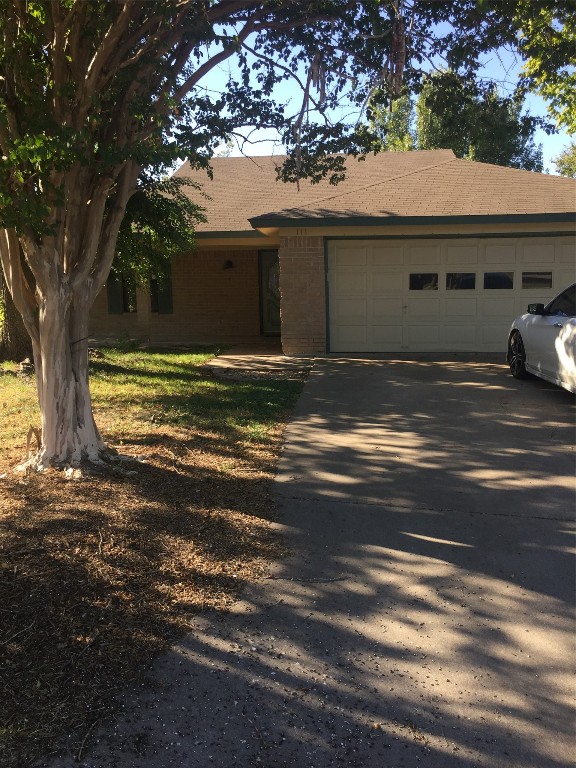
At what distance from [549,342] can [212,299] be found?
1123 centimetres

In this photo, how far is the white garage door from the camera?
13.4 metres

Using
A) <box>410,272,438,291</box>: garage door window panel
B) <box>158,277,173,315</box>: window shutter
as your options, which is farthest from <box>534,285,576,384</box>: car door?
<box>158,277,173,315</box>: window shutter

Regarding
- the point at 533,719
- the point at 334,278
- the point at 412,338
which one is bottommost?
the point at 533,719

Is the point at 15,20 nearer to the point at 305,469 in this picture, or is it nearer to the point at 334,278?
the point at 305,469

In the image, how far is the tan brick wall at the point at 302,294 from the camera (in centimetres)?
Result: 1334

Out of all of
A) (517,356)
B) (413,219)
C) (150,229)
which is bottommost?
(517,356)

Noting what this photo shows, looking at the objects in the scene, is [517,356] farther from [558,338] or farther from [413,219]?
[413,219]

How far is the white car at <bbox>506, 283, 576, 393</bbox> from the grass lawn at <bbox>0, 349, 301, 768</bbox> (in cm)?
372

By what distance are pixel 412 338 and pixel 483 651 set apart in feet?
35.1

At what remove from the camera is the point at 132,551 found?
4379 millimetres

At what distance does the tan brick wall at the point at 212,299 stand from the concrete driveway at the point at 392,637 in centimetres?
1197

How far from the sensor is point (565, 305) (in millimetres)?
8812

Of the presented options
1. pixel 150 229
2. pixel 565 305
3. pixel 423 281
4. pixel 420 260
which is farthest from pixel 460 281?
pixel 150 229

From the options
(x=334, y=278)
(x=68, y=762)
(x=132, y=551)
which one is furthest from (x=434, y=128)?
(x=68, y=762)
